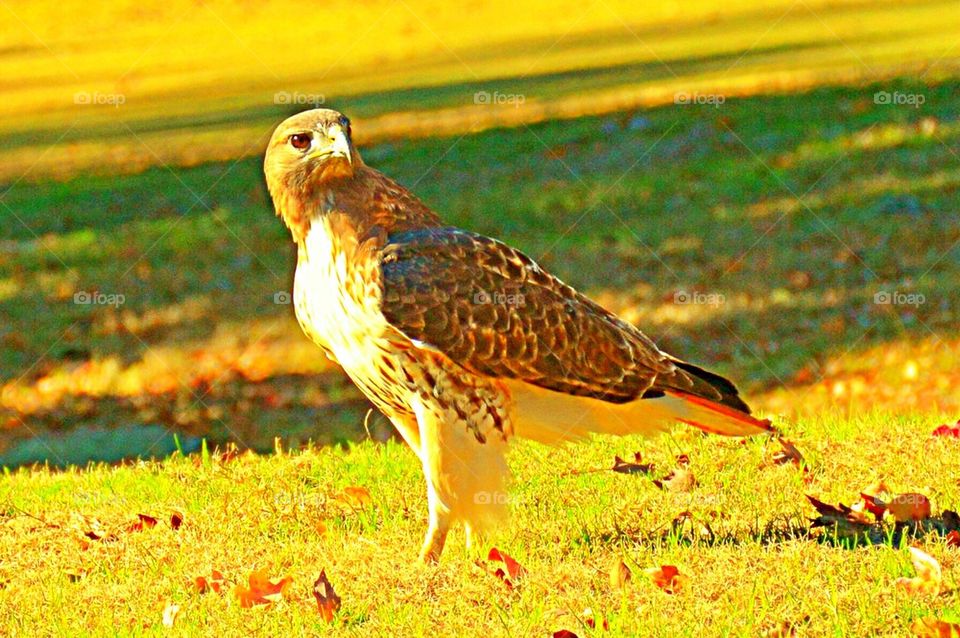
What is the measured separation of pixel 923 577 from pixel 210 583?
2572 millimetres

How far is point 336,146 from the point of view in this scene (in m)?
5.76

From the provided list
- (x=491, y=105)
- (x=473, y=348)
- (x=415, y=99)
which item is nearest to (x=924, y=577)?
(x=473, y=348)

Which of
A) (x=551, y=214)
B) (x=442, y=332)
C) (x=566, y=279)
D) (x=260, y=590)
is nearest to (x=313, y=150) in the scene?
(x=442, y=332)

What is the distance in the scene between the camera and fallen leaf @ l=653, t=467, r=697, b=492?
6727 mm

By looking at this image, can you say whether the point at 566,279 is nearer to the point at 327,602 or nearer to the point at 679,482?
the point at 679,482

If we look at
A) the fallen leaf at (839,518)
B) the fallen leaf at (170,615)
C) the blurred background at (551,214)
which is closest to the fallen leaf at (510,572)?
the fallen leaf at (170,615)

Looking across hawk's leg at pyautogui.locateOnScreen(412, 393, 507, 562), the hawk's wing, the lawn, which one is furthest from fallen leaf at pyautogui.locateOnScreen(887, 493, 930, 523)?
hawk's leg at pyautogui.locateOnScreen(412, 393, 507, 562)

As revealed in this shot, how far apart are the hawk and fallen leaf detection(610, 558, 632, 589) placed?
29.5 inches

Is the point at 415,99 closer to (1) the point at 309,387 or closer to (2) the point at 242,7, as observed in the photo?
(1) the point at 309,387

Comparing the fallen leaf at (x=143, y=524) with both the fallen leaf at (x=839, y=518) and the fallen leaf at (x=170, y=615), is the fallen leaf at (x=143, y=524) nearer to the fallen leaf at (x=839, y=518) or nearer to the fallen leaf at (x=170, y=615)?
the fallen leaf at (x=170, y=615)

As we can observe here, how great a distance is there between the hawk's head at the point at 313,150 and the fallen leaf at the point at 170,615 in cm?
166

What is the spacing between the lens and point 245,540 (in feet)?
21.0

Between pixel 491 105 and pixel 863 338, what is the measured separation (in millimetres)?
12341

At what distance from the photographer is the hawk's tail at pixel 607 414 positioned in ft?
20.6
